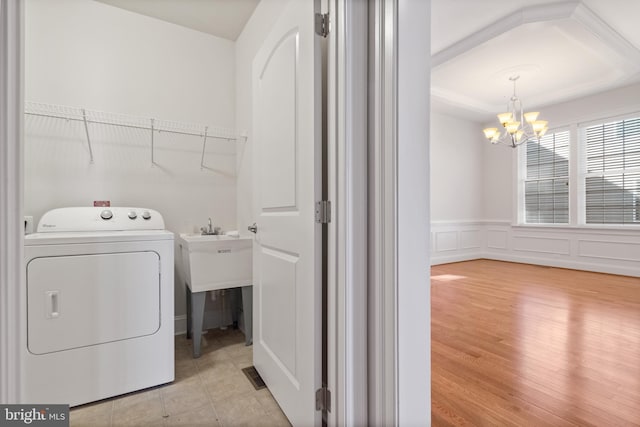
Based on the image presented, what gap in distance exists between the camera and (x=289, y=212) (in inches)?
56.3

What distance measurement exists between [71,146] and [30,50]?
0.63 meters

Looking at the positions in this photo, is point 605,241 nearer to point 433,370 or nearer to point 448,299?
point 448,299

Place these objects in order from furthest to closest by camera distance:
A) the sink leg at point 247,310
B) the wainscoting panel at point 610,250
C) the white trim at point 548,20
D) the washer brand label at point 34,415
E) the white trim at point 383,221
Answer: the wainscoting panel at point 610,250 < the white trim at point 548,20 < the sink leg at point 247,310 < the white trim at point 383,221 < the washer brand label at point 34,415

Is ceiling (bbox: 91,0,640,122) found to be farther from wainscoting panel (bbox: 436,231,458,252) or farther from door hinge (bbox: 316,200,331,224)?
wainscoting panel (bbox: 436,231,458,252)

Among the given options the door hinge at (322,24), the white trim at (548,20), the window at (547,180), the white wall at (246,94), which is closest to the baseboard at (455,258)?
the window at (547,180)

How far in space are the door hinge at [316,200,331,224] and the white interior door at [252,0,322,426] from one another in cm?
2

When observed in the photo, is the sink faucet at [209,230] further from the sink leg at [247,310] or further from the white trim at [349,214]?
the white trim at [349,214]

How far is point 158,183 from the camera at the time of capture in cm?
241

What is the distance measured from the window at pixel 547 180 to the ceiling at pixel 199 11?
5257mm

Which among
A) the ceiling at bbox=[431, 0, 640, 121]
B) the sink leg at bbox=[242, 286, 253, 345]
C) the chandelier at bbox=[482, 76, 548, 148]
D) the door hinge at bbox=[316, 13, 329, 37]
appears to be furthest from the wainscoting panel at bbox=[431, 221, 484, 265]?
the door hinge at bbox=[316, 13, 329, 37]

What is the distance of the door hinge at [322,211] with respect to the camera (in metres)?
1.22
